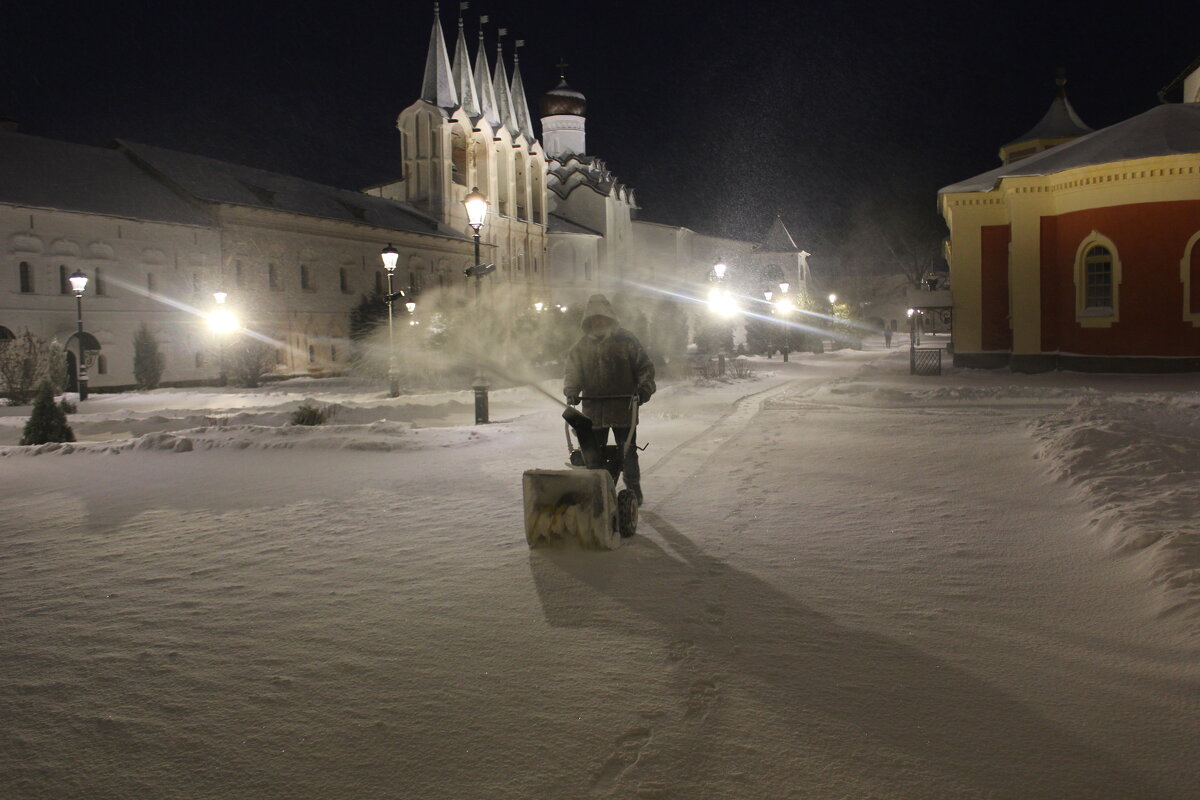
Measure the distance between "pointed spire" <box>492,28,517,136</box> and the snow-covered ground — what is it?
55.3m

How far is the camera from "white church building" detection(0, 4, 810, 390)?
29.8 m

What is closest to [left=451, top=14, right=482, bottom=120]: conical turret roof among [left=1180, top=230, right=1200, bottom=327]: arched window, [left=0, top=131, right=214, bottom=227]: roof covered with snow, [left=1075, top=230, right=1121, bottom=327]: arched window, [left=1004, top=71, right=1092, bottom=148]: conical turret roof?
[left=0, top=131, right=214, bottom=227]: roof covered with snow

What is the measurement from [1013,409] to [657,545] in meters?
11.4

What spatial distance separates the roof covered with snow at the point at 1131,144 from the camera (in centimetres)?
2158

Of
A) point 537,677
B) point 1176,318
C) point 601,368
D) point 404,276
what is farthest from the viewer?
point 404,276

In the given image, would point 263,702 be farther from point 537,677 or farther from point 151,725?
point 537,677

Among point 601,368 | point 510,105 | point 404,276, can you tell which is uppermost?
point 510,105

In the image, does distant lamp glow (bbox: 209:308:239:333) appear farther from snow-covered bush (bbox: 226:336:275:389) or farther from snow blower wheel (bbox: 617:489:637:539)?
snow blower wheel (bbox: 617:489:637:539)

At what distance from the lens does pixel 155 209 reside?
108 ft

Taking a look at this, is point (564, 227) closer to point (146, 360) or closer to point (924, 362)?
point (146, 360)

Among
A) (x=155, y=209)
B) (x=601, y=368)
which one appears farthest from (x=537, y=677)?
(x=155, y=209)

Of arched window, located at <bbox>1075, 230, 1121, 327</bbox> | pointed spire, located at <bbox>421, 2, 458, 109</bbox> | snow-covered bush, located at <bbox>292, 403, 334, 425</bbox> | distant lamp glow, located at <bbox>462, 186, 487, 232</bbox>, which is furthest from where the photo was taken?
pointed spire, located at <bbox>421, 2, 458, 109</bbox>

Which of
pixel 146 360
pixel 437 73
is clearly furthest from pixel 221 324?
pixel 437 73

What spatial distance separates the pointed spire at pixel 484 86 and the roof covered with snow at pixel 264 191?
12689 millimetres
